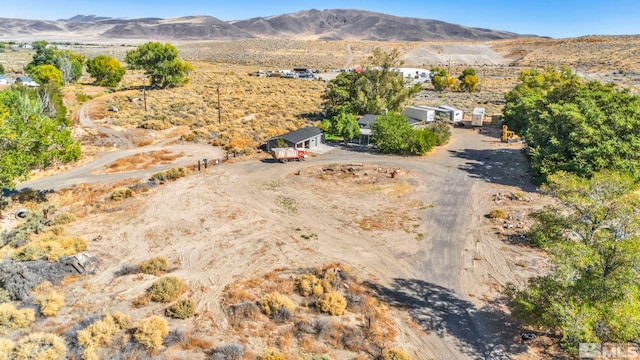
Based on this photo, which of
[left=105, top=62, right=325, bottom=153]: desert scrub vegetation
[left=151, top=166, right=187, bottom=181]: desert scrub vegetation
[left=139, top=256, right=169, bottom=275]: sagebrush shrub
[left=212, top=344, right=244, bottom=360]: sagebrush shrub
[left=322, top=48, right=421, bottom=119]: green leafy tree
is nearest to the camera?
[left=212, top=344, right=244, bottom=360]: sagebrush shrub

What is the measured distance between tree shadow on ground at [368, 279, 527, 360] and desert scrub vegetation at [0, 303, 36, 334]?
17820mm

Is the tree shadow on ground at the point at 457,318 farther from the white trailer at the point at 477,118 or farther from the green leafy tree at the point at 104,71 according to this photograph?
the green leafy tree at the point at 104,71

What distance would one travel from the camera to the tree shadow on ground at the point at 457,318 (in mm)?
17312

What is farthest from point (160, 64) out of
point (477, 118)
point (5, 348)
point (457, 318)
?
point (457, 318)

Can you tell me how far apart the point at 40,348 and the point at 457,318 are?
772 inches

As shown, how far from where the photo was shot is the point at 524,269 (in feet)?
77.6

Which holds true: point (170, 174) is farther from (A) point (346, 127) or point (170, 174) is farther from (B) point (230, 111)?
(B) point (230, 111)

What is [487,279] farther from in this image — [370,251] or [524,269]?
[370,251]

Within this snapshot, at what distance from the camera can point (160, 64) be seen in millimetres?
82875

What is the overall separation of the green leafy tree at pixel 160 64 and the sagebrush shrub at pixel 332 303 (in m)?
77.8

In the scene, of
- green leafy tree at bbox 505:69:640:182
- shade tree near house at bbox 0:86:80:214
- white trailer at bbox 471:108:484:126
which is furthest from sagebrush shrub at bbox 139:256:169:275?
white trailer at bbox 471:108:484:126

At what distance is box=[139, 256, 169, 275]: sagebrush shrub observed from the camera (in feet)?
74.8

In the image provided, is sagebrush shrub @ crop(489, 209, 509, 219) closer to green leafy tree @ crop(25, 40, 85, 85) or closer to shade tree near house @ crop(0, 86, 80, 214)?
shade tree near house @ crop(0, 86, 80, 214)

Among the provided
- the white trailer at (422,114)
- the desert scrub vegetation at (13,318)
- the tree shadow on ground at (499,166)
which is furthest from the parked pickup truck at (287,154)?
the desert scrub vegetation at (13,318)
